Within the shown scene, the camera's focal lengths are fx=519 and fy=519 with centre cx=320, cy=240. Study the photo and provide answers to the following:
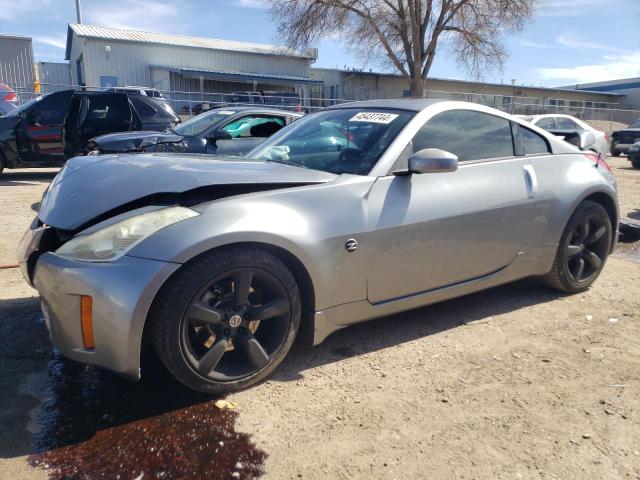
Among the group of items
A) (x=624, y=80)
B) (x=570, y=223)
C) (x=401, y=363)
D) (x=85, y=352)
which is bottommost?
(x=401, y=363)

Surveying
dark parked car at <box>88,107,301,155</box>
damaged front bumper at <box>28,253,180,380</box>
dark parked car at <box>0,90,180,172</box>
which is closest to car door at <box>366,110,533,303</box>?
damaged front bumper at <box>28,253,180,380</box>

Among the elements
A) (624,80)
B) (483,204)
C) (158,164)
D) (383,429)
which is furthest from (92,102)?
(624,80)

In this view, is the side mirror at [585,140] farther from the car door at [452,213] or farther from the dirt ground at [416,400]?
the dirt ground at [416,400]

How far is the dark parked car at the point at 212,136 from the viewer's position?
23.8 ft

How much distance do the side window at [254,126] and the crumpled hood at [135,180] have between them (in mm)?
4885

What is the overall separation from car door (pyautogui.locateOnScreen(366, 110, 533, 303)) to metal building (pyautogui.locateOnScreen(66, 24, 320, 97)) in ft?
99.4

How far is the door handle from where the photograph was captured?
3699 millimetres

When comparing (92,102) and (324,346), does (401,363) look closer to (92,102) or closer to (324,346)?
(324,346)

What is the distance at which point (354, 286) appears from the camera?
2.91 m

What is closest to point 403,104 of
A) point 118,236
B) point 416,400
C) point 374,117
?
point 374,117

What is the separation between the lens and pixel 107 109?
10.3 metres

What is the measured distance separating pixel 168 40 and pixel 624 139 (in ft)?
90.6

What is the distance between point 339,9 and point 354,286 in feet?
96.1

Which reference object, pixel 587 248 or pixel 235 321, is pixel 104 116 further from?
pixel 587 248
